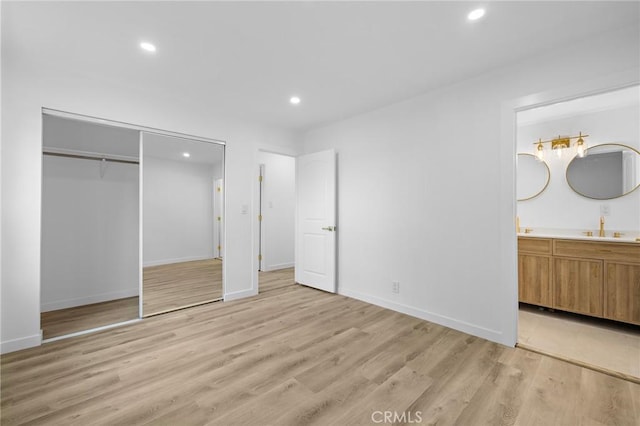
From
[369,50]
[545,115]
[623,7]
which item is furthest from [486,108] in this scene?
[545,115]

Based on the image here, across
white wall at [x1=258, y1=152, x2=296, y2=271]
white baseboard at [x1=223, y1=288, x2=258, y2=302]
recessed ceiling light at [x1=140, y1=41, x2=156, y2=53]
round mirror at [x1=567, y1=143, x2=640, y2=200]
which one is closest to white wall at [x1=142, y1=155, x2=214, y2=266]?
white baseboard at [x1=223, y1=288, x2=258, y2=302]

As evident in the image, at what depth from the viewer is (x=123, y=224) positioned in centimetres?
366

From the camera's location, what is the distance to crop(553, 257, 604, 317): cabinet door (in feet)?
9.59

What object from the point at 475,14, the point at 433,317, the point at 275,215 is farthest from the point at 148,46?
the point at 275,215

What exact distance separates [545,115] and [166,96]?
478 cm

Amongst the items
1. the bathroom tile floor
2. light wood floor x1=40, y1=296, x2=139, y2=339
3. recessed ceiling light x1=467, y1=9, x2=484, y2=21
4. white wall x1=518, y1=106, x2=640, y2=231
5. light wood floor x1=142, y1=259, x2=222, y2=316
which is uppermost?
recessed ceiling light x1=467, y1=9, x2=484, y2=21

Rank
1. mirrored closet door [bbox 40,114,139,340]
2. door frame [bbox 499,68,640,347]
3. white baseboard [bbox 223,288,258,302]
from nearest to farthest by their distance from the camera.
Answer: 1. door frame [bbox 499,68,640,347]
2. mirrored closet door [bbox 40,114,139,340]
3. white baseboard [bbox 223,288,258,302]

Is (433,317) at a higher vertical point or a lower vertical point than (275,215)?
lower

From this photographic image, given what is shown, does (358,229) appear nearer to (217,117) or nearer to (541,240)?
(541,240)

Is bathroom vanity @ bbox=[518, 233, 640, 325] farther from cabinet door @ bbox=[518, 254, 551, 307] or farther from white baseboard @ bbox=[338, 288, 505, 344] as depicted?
white baseboard @ bbox=[338, 288, 505, 344]

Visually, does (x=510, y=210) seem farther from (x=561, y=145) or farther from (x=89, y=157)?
(x=89, y=157)

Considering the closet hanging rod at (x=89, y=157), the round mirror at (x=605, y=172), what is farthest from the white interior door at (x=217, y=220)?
the round mirror at (x=605, y=172)

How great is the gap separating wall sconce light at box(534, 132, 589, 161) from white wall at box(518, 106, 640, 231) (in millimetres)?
53

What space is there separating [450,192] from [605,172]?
2130mm
